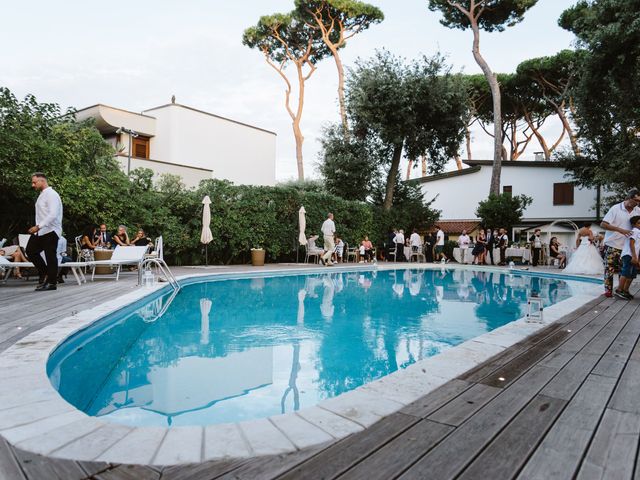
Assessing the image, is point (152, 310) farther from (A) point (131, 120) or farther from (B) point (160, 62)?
(B) point (160, 62)

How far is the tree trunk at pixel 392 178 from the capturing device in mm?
17672

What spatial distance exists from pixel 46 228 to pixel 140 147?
1471 cm

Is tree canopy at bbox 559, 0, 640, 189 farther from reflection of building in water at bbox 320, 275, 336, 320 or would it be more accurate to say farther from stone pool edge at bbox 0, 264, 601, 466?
stone pool edge at bbox 0, 264, 601, 466

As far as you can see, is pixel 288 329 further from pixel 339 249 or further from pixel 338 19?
pixel 338 19

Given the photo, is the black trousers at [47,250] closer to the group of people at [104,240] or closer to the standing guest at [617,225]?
the group of people at [104,240]

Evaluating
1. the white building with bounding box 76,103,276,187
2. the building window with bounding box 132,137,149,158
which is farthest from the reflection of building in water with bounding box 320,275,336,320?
the building window with bounding box 132,137,149,158

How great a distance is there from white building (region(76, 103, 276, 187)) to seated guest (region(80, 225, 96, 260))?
5693 mm

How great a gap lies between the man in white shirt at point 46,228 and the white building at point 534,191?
17.5m

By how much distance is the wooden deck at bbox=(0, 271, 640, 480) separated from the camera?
1.36m

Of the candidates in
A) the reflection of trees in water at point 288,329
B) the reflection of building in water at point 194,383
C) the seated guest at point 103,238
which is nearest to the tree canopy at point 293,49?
the seated guest at point 103,238

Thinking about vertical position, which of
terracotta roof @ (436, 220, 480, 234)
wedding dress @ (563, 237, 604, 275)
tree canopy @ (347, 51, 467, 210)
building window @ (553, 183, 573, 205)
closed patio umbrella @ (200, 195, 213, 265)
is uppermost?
tree canopy @ (347, 51, 467, 210)

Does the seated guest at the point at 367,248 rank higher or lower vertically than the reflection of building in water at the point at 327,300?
higher

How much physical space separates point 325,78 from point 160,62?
24.8 feet

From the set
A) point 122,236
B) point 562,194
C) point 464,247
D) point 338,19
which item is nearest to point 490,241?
point 464,247
